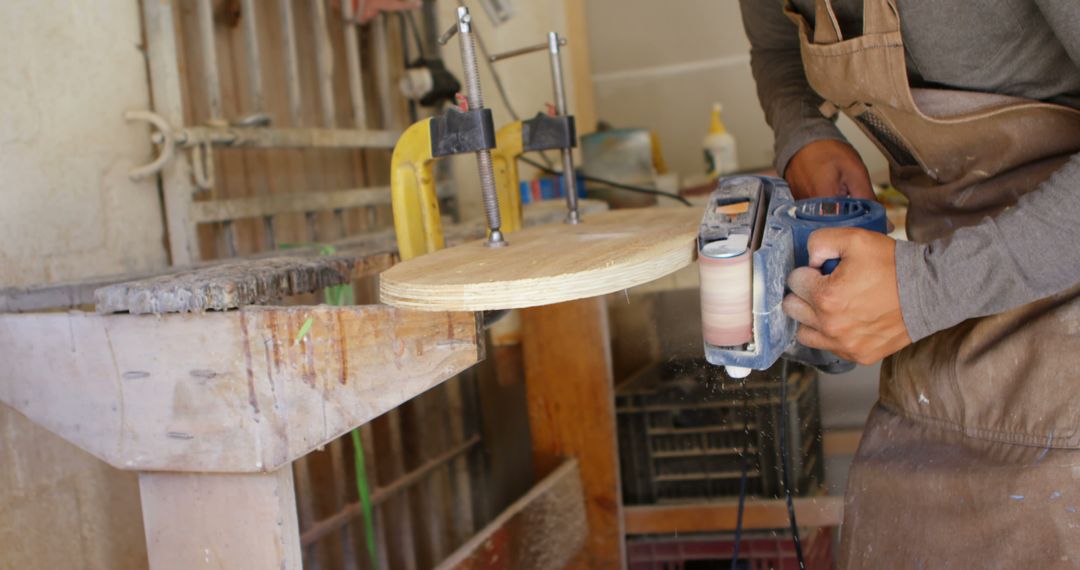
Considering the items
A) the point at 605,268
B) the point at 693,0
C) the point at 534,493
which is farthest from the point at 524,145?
the point at 693,0

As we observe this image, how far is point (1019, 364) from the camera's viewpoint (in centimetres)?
103

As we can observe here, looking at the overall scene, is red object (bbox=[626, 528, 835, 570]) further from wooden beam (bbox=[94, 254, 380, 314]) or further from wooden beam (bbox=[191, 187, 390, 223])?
wooden beam (bbox=[94, 254, 380, 314])

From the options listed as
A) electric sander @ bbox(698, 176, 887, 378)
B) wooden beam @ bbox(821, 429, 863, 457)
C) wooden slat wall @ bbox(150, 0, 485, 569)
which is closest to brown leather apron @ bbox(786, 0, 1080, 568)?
electric sander @ bbox(698, 176, 887, 378)

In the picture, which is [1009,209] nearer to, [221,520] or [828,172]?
[828,172]

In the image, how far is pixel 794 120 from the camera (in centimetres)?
135

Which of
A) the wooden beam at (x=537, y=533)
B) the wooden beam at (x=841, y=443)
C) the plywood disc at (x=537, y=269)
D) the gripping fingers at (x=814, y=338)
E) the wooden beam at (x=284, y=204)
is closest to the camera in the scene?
the plywood disc at (x=537, y=269)

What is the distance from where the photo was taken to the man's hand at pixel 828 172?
4.09ft

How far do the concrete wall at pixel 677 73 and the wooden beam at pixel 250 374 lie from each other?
114 inches

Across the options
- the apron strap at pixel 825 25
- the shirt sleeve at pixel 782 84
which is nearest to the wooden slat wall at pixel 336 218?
the shirt sleeve at pixel 782 84

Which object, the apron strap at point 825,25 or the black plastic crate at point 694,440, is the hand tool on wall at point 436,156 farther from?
the black plastic crate at point 694,440

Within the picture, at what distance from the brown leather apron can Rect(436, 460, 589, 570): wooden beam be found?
763mm

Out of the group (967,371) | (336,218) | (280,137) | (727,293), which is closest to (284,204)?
(280,137)

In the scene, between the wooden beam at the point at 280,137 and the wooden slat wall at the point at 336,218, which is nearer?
the wooden beam at the point at 280,137

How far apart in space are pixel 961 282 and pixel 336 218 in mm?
1478
